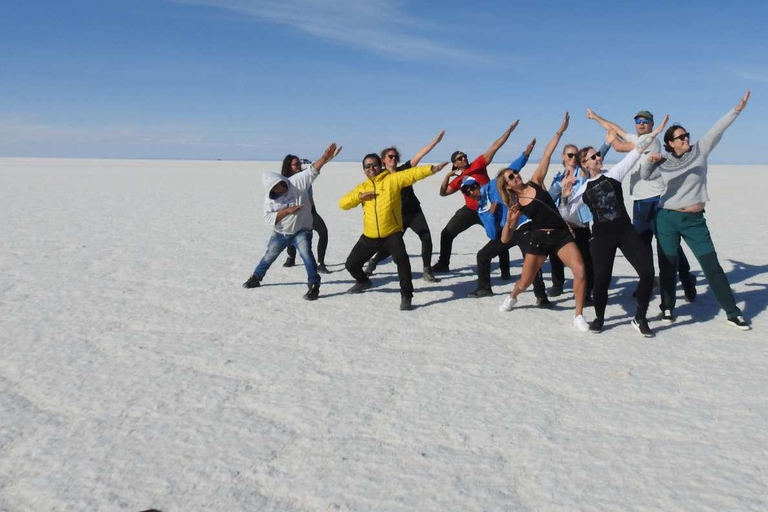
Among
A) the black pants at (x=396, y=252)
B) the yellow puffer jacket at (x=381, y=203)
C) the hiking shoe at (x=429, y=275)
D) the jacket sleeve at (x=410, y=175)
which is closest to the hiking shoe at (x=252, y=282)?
the black pants at (x=396, y=252)

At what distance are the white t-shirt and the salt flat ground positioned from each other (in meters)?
1.27

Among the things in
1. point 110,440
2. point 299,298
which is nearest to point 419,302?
point 299,298

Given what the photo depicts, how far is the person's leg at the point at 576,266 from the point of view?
18.4 feet

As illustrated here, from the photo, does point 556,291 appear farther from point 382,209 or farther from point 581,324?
point 382,209

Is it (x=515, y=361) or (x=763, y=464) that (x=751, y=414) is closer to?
(x=763, y=464)

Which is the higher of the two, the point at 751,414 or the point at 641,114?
the point at 641,114

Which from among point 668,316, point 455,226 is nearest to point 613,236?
point 668,316

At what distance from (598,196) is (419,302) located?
242cm

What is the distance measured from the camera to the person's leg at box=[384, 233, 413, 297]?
6.45 metres

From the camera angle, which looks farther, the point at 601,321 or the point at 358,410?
the point at 601,321

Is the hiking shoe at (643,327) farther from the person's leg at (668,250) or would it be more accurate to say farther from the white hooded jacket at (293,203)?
the white hooded jacket at (293,203)

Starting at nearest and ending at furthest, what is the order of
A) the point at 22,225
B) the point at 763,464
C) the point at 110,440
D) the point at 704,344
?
the point at 763,464
the point at 110,440
the point at 704,344
the point at 22,225

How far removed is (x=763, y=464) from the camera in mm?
3250

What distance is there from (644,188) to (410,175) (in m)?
2.63
